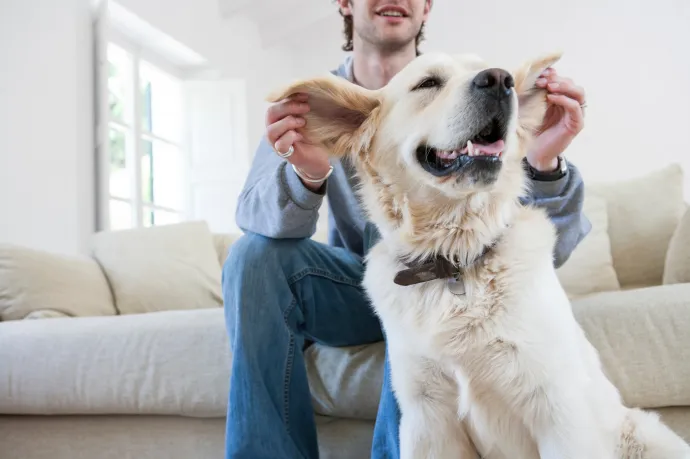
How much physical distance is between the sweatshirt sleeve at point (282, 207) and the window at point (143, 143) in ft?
9.31

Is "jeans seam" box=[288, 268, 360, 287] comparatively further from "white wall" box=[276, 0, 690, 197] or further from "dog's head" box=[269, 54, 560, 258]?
"white wall" box=[276, 0, 690, 197]

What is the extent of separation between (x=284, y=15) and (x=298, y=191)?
5229mm

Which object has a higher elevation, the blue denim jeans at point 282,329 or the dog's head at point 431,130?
the dog's head at point 431,130

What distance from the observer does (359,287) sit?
150 cm

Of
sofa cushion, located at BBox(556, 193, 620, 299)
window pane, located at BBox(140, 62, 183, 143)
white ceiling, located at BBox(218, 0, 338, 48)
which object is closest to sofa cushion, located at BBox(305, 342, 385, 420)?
sofa cushion, located at BBox(556, 193, 620, 299)

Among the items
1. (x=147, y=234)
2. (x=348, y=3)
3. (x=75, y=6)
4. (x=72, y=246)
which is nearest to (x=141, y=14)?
(x=75, y=6)

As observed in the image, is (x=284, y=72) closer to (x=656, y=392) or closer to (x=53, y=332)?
(x=53, y=332)

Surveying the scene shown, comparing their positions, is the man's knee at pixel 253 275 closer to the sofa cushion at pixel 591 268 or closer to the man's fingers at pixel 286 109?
the man's fingers at pixel 286 109

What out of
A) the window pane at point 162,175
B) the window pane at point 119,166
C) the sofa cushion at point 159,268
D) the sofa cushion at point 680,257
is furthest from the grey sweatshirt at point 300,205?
the window pane at point 162,175

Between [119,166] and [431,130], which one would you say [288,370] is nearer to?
[431,130]

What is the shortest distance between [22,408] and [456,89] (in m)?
1.64

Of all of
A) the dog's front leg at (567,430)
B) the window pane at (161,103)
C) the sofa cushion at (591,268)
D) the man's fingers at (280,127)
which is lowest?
the dog's front leg at (567,430)

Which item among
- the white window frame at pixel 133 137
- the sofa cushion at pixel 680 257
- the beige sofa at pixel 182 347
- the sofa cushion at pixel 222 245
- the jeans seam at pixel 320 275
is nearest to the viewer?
the jeans seam at pixel 320 275

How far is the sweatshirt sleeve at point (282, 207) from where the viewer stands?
131 centimetres
